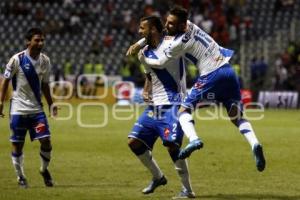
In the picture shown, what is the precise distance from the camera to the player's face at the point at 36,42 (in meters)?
11.2

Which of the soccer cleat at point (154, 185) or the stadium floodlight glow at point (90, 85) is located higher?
the soccer cleat at point (154, 185)

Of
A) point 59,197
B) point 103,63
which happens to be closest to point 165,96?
point 59,197

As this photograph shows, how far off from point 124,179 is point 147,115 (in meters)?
2.06

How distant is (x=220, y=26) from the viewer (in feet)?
123

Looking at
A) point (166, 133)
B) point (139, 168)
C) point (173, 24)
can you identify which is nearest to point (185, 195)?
point (166, 133)

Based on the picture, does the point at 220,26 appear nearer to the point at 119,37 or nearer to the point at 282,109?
the point at 119,37

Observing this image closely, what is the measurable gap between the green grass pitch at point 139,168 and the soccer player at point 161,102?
617 mm

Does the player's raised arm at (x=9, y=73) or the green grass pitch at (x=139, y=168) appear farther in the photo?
the player's raised arm at (x=9, y=73)

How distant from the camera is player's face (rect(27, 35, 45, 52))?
11.2 metres

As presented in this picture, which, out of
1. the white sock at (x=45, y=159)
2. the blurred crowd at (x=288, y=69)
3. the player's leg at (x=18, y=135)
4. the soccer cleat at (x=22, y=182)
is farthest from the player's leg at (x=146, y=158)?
the blurred crowd at (x=288, y=69)

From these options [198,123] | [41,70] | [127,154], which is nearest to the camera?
[41,70]

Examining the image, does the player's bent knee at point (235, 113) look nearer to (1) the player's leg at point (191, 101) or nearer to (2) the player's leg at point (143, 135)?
(1) the player's leg at point (191, 101)

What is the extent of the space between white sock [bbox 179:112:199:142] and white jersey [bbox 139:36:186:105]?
39 centimetres

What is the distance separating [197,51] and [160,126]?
1070 mm
